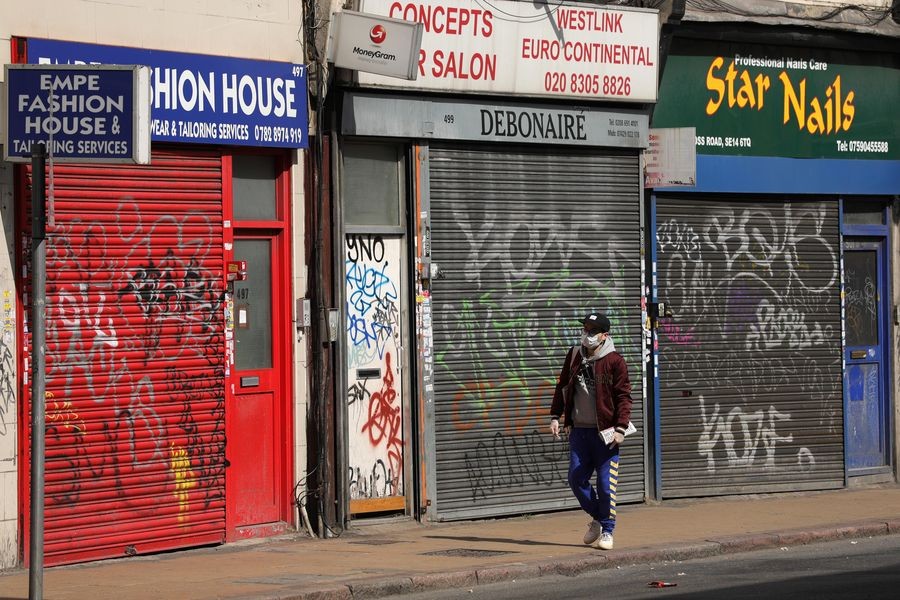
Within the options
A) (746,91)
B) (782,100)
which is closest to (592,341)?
(746,91)

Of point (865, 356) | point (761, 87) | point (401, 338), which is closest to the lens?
point (401, 338)

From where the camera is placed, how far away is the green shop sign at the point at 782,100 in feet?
52.5

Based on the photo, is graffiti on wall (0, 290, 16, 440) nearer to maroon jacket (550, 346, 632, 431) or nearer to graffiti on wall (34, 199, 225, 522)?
graffiti on wall (34, 199, 225, 522)

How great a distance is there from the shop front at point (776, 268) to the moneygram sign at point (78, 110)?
7666mm

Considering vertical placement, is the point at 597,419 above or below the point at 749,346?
below

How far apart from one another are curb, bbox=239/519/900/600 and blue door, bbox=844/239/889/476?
371 cm

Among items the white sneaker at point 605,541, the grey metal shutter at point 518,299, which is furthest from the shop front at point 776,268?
the white sneaker at point 605,541

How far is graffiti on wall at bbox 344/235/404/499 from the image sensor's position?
13.7m

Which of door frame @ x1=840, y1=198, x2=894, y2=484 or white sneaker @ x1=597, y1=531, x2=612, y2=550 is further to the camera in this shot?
door frame @ x1=840, y1=198, x2=894, y2=484

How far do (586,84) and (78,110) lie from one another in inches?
274

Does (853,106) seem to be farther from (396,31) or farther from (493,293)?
(396,31)

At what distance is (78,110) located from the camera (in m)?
9.14

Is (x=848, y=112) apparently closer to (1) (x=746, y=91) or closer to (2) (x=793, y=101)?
(2) (x=793, y=101)

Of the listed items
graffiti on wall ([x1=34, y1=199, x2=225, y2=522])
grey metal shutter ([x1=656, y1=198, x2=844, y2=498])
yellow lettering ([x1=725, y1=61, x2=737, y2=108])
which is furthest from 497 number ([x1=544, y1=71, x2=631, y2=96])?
graffiti on wall ([x1=34, y1=199, x2=225, y2=522])
